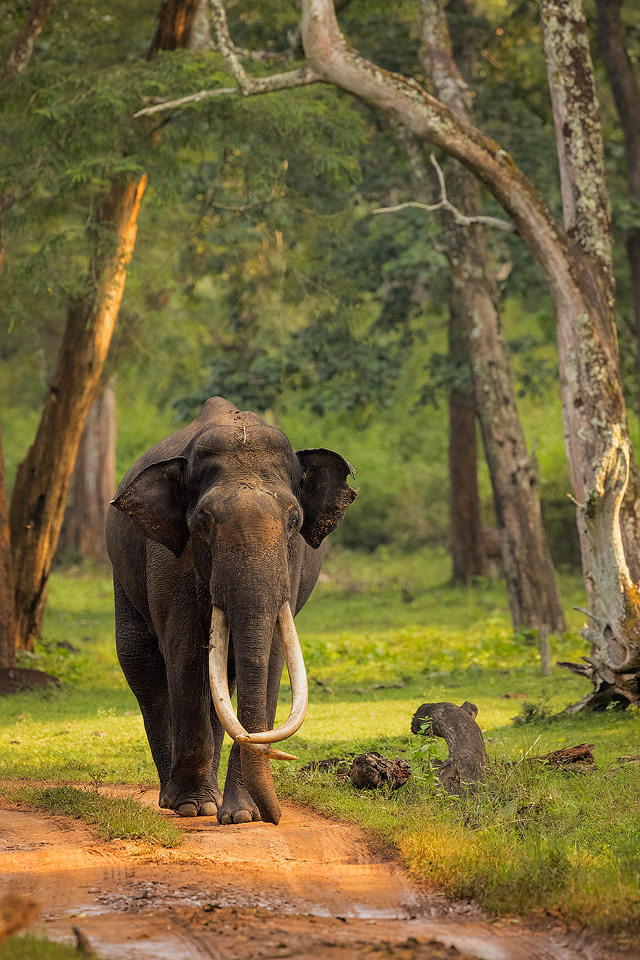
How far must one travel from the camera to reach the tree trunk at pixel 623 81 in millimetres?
18828

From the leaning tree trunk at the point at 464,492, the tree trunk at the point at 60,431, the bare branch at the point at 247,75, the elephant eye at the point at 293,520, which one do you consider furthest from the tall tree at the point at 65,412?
the elephant eye at the point at 293,520

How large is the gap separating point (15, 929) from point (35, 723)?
7.22 metres

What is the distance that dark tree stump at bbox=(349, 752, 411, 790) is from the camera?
24.9ft

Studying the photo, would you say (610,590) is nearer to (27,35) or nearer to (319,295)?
(27,35)

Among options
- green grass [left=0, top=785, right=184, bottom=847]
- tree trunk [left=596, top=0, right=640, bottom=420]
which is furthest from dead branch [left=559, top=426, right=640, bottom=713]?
tree trunk [left=596, top=0, right=640, bottom=420]

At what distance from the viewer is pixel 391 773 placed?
757 centimetres

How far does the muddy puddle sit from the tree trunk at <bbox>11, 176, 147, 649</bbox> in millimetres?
8316

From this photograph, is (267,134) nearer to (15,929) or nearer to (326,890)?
(326,890)

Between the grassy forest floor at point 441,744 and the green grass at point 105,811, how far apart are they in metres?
0.04

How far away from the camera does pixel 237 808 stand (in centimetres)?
686

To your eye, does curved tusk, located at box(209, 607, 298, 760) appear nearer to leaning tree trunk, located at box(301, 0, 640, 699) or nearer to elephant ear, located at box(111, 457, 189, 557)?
elephant ear, located at box(111, 457, 189, 557)

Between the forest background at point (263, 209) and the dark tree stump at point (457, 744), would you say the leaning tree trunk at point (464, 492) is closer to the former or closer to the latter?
the forest background at point (263, 209)

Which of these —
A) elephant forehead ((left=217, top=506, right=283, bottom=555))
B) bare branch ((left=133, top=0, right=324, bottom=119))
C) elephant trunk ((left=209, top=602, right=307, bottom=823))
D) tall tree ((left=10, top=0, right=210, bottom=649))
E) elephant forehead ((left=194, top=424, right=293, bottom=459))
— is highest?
bare branch ((left=133, top=0, right=324, bottom=119))

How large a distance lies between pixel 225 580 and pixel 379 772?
81.0 inches
